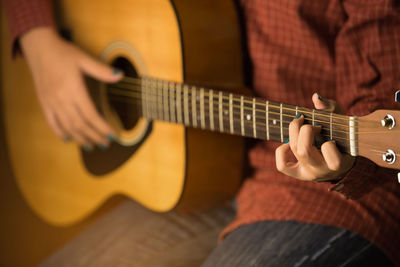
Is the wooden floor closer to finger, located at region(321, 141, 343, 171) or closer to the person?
the person

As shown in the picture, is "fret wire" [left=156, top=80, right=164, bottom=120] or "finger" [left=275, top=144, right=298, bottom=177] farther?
"fret wire" [left=156, top=80, right=164, bottom=120]

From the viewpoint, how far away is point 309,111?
1.96 feet

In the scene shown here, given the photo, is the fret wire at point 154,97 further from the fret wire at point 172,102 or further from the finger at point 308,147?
A: the finger at point 308,147

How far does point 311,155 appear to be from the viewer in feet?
1.94

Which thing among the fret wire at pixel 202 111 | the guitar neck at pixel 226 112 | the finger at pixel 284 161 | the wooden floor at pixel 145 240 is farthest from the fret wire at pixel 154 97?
the finger at pixel 284 161

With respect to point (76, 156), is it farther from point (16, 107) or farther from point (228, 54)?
point (228, 54)

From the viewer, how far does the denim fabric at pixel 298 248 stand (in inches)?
27.2

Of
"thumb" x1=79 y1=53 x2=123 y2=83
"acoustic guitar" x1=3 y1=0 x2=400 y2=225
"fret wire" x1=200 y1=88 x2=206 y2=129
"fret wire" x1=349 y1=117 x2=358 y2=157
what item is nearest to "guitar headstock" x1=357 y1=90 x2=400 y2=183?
"fret wire" x1=349 y1=117 x2=358 y2=157

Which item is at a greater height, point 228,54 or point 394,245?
point 228,54

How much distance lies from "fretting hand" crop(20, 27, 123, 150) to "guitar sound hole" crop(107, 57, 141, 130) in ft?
0.11

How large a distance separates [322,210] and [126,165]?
16.5 inches

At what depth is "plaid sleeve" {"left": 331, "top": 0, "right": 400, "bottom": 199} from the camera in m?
0.69

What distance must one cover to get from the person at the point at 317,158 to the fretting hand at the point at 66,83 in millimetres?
90

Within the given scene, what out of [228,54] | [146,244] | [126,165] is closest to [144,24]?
[228,54]
